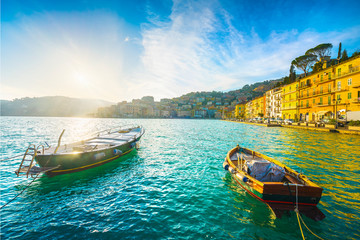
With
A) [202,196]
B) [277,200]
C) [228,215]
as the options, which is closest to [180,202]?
[202,196]

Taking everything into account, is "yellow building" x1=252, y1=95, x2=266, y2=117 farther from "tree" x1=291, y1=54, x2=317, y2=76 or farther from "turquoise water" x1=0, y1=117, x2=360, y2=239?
"turquoise water" x1=0, y1=117, x2=360, y2=239

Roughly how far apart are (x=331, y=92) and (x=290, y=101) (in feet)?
58.0

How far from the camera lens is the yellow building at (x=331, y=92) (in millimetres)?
30594

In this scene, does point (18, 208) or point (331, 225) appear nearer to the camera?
point (331, 225)

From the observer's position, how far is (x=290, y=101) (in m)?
53.7

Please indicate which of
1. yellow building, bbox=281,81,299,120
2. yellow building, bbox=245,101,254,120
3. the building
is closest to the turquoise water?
yellow building, bbox=281,81,299,120

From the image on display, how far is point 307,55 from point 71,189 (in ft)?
264

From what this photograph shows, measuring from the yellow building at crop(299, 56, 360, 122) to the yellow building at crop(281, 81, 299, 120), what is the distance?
7.00ft

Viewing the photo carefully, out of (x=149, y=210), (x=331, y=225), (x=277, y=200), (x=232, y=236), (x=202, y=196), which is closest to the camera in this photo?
(x=232, y=236)

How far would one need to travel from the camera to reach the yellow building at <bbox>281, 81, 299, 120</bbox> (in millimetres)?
50656

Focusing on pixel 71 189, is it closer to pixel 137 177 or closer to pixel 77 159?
pixel 77 159

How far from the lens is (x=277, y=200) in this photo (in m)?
5.79

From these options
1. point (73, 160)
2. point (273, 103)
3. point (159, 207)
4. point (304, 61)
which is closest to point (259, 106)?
point (273, 103)

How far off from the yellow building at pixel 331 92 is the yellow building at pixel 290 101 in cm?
213
